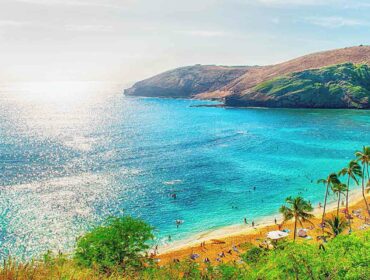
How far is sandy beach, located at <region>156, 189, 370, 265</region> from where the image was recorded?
5423 centimetres

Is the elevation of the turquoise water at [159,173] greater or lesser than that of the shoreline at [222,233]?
greater

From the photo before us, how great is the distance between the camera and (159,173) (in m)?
95.1

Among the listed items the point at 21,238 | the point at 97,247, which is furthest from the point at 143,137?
the point at 97,247

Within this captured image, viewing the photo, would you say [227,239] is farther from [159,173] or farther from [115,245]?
[159,173]

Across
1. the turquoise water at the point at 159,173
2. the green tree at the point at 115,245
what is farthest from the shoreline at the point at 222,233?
the green tree at the point at 115,245

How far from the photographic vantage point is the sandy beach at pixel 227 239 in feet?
178

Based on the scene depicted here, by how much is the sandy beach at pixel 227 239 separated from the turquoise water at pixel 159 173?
271cm

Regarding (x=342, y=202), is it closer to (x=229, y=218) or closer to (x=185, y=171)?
(x=229, y=218)

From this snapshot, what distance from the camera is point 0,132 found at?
159m

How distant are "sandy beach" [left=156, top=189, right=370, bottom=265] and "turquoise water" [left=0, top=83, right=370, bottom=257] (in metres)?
2.71

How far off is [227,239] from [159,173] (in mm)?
39198

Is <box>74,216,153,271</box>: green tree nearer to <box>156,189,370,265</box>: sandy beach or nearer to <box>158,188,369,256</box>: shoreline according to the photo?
<box>156,189,370,265</box>: sandy beach

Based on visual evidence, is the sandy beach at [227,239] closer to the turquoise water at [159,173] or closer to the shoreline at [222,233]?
the shoreline at [222,233]

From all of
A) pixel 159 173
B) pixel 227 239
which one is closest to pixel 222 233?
pixel 227 239
